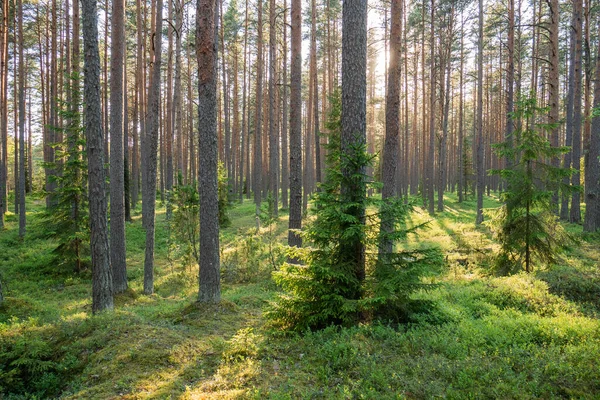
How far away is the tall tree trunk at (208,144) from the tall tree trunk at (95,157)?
206cm

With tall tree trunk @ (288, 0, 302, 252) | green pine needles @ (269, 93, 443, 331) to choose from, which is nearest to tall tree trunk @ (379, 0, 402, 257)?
tall tree trunk @ (288, 0, 302, 252)

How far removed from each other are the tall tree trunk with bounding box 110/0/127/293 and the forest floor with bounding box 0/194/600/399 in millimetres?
1722

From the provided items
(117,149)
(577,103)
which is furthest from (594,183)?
(117,149)

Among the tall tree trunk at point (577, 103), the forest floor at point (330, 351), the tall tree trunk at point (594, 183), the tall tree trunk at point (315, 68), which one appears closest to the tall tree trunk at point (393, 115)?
the forest floor at point (330, 351)

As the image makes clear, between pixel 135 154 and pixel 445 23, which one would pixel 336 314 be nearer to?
pixel 445 23

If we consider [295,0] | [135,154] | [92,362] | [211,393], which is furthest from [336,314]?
[135,154]

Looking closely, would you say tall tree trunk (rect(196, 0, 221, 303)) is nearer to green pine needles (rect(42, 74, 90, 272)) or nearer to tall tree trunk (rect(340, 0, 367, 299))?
tall tree trunk (rect(340, 0, 367, 299))

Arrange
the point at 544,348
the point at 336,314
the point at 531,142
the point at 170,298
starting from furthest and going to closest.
A: 1. the point at 170,298
2. the point at 531,142
3. the point at 336,314
4. the point at 544,348

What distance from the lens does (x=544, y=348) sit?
15.9ft

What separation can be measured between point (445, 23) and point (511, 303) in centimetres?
2173

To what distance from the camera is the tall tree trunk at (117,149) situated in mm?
9516

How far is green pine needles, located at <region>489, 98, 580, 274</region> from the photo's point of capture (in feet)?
30.0

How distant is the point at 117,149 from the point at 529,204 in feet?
38.4

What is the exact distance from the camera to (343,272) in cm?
559
